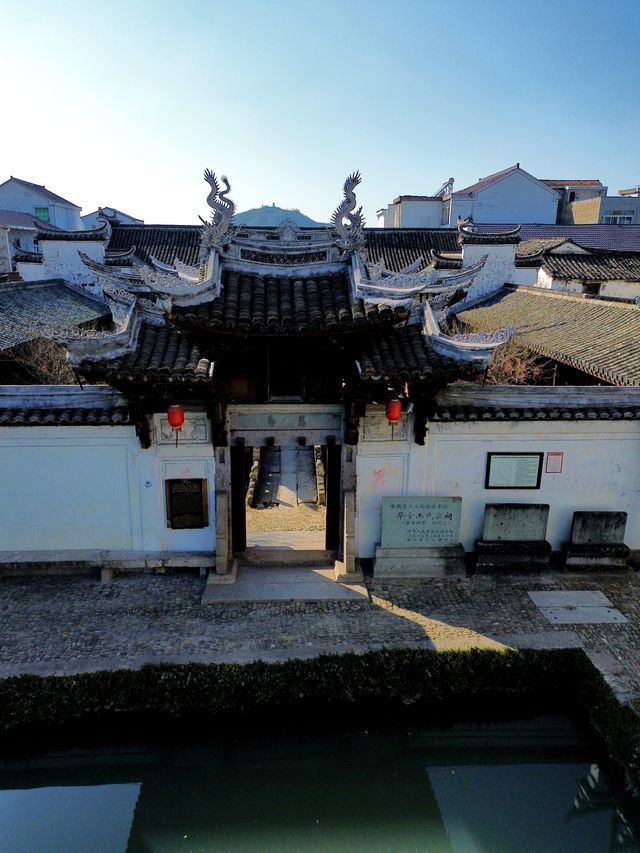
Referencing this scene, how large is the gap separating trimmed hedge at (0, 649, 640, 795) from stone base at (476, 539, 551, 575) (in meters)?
2.13

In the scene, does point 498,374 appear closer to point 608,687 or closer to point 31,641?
point 608,687

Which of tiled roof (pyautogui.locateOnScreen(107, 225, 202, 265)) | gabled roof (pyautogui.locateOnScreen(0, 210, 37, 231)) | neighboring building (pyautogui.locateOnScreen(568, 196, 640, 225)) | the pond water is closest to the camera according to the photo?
the pond water

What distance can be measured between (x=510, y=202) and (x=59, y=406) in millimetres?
42114

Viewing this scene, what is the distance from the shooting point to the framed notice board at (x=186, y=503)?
941 cm

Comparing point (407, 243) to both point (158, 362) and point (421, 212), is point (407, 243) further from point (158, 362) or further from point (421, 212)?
point (158, 362)

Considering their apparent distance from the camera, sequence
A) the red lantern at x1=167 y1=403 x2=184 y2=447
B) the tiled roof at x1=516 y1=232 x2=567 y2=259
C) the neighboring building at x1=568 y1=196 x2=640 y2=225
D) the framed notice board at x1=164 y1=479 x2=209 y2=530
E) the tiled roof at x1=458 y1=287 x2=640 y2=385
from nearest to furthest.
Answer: the red lantern at x1=167 y1=403 x2=184 y2=447, the framed notice board at x1=164 y1=479 x2=209 y2=530, the tiled roof at x1=458 y1=287 x2=640 y2=385, the tiled roof at x1=516 y1=232 x2=567 y2=259, the neighboring building at x1=568 y1=196 x2=640 y2=225

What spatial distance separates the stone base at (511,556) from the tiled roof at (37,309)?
1079 centimetres

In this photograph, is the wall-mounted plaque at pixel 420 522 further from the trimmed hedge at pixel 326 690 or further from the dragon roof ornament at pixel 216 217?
the dragon roof ornament at pixel 216 217

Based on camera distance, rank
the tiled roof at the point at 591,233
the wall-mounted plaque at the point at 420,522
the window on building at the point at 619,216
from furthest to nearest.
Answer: the window on building at the point at 619,216 → the tiled roof at the point at 591,233 → the wall-mounted plaque at the point at 420,522

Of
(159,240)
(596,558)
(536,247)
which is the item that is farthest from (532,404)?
(159,240)

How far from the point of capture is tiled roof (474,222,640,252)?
36.8m

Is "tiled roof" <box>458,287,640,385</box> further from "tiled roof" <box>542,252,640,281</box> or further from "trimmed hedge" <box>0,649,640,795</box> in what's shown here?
"trimmed hedge" <box>0,649,640,795</box>

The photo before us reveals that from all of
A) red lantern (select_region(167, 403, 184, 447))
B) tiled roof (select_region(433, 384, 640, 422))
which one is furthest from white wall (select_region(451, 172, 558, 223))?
red lantern (select_region(167, 403, 184, 447))

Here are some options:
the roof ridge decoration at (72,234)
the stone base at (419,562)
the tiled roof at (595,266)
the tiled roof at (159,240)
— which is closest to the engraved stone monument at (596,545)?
the stone base at (419,562)
